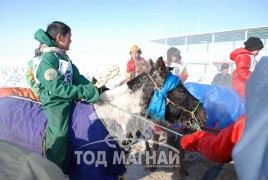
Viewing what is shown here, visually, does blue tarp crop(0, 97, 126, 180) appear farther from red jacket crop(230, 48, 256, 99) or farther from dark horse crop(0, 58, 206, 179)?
red jacket crop(230, 48, 256, 99)

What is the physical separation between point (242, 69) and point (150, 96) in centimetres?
300

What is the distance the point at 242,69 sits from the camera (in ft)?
15.2

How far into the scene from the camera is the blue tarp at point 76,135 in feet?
8.28

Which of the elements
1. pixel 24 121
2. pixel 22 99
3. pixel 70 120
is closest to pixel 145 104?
pixel 70 120

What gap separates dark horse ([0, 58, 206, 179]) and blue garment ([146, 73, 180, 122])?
7cm

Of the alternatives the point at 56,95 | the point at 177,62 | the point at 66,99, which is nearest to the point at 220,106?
the point at 177,62

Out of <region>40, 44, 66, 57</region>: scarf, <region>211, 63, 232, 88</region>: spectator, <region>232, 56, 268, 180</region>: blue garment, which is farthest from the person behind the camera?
<region>211, 63, 232, 88</region>: spectator

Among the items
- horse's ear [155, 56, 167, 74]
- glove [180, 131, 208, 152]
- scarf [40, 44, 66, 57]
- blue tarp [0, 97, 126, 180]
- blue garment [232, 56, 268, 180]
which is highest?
scarf [40, 44, 66, 57]

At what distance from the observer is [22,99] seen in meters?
2.96

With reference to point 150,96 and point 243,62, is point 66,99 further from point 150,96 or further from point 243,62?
point 243,62

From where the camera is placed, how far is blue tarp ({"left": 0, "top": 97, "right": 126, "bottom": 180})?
99.3 inches

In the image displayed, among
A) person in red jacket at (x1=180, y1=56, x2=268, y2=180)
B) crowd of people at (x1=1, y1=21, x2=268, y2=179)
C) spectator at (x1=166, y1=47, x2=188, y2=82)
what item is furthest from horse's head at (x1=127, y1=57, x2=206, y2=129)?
spectator at (x1=166, y1=47, x2=188, y2=82)

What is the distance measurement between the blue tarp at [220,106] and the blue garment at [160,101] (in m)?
1.55

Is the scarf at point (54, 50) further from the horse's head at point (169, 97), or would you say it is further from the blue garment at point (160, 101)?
the blue garment at point (160, 101)
